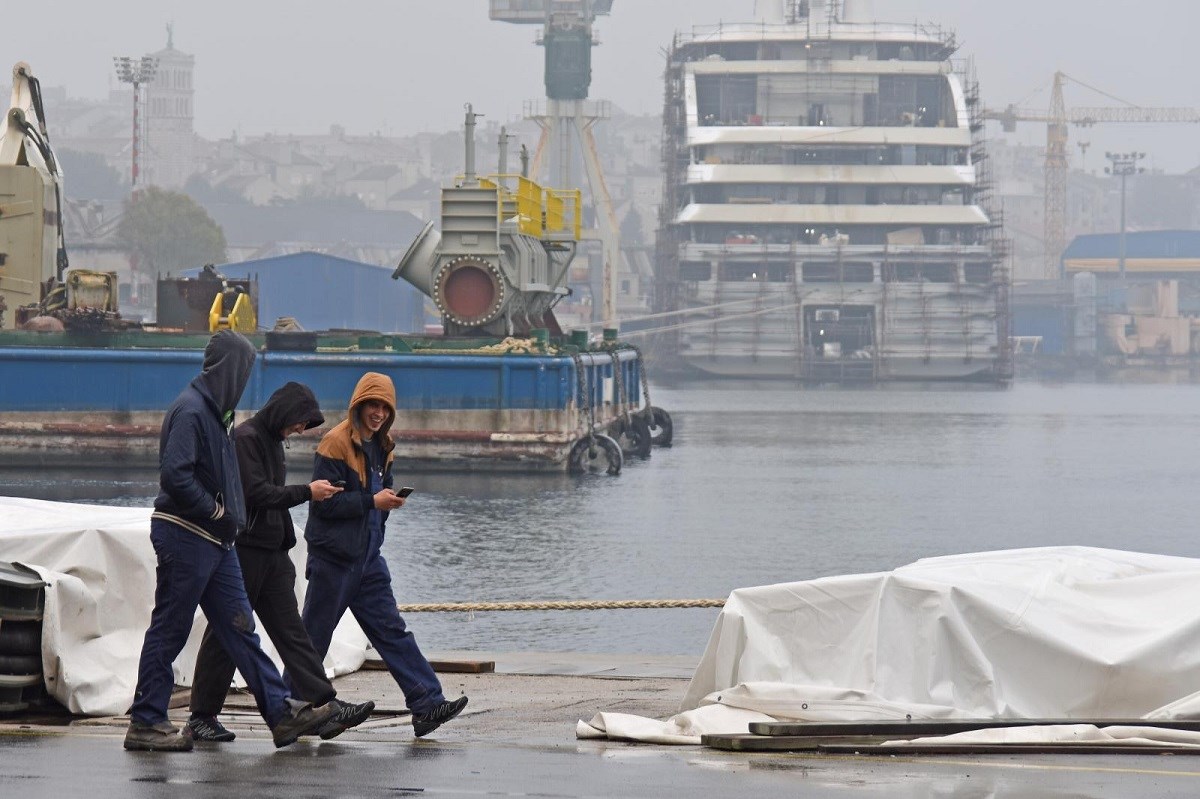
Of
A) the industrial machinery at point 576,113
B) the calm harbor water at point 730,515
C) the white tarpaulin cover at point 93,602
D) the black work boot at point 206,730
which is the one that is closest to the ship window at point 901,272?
the industrial machinery at point 576,113

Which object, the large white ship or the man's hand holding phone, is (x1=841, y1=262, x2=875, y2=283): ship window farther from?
the man's hand holding phone

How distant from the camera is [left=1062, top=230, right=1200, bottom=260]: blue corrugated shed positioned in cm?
18375

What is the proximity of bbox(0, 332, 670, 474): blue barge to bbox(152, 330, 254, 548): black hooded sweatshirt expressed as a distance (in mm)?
30686

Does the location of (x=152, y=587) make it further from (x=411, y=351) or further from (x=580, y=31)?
(x=580, y=31)

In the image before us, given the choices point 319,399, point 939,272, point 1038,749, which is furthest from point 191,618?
point 939,272

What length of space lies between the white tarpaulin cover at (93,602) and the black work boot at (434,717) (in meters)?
1.54

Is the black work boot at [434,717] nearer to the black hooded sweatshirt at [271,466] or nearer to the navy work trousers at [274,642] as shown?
the navy work trousers at [274,642]

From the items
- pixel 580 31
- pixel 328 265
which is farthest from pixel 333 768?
pixel 580 31

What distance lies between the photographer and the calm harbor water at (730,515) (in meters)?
23.3

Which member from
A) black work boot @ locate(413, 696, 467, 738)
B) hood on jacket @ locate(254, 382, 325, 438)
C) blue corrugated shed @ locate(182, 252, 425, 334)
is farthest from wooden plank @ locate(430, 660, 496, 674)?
blue corrugated shed @ locate(182, 252, 425, 334)

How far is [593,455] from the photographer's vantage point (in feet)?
134

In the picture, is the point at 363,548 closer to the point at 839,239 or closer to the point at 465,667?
the point at 465,667

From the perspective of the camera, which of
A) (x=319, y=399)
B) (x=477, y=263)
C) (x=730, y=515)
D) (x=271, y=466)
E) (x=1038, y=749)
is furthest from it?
(x=477, y=263)

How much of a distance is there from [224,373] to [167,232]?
423 feet
